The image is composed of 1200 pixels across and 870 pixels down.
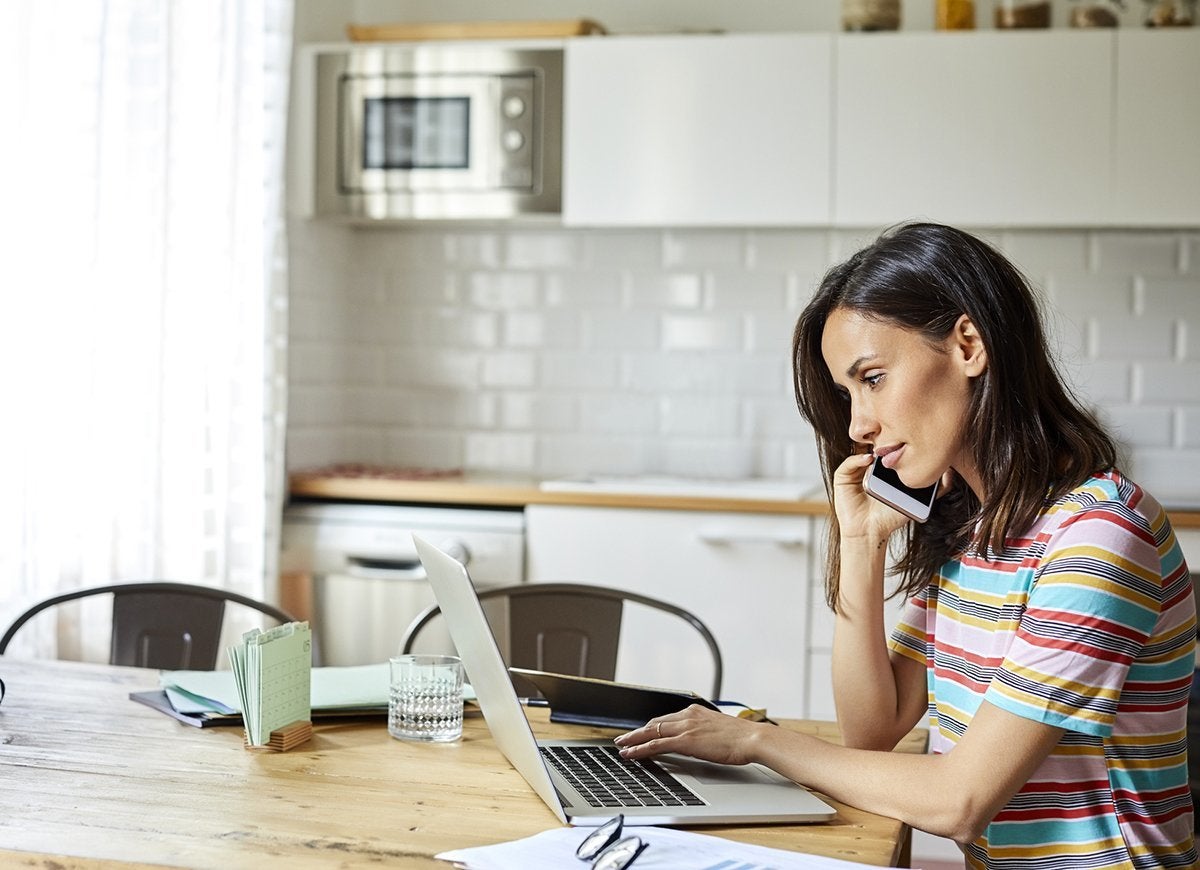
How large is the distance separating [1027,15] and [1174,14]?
13.7 inches

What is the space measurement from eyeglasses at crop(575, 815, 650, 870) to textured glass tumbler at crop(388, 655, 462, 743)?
0.44 metres

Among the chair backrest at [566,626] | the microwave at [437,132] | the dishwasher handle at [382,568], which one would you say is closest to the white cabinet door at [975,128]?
the microwave at [437,132]

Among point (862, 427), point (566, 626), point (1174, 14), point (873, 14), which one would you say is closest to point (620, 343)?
point (873, 14)

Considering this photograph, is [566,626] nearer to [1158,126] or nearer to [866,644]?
[866,644]

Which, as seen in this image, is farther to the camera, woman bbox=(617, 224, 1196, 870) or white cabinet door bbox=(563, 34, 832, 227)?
white cabinet door bbox=(563, 34, 832, 227)

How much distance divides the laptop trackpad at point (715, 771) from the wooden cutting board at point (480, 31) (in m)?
2.58

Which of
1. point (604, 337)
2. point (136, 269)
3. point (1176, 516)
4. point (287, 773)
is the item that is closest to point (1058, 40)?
point (1176, 516)

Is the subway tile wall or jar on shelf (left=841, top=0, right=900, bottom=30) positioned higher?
jar on shelf (left=841, top=0, right=900, bottom=30)

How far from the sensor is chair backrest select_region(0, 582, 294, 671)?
2.18 m

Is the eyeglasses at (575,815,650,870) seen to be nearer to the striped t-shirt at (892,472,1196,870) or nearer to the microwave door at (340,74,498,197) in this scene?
the striped t-shirt at (892,472,1196,870)

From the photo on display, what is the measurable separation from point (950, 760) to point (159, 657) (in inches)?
54.7

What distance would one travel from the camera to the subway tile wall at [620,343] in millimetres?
3686

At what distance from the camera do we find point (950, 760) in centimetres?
130

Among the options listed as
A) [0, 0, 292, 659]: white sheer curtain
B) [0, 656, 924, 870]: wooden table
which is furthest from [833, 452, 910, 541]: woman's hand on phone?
[0, 0, 292, 659]: white sheer curtain
